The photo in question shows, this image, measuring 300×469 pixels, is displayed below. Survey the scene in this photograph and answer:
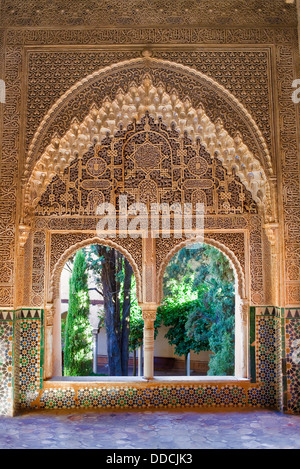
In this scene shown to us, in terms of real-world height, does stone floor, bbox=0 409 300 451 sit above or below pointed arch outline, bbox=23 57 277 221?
below

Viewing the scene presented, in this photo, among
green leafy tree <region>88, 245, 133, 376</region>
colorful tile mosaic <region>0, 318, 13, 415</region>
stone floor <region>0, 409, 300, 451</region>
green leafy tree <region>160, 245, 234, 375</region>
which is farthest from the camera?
green leafy tree <region>88, 245, 133, 376</region>

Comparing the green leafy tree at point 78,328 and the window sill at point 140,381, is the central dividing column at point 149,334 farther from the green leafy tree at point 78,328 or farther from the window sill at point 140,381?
the green leafy tree at point 78,328

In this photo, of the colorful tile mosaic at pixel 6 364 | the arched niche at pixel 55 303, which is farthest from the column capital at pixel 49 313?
the colorful tile mosaic at pixel 6 364

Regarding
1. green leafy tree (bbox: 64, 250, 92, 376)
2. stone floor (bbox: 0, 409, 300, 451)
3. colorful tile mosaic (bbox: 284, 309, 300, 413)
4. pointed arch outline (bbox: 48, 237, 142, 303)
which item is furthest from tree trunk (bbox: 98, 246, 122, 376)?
colorful tile mosaic (bbox: 284, 309, 300, 413)

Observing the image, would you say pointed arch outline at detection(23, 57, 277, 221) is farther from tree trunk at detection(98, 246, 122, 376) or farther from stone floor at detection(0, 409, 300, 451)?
→ tree trunk at detection(98, 246, 122, 376)

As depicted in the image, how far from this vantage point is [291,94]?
5426mm

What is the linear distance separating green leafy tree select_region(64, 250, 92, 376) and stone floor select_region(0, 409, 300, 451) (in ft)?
16.2

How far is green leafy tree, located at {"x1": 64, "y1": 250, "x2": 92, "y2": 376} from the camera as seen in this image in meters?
10.0

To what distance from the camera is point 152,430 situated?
14.8 feet

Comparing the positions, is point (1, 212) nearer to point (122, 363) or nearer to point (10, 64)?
point (10, 64)

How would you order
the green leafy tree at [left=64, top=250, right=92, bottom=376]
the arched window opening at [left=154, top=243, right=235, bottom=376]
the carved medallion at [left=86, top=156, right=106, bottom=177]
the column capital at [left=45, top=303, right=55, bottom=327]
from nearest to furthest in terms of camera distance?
the column capital at [left=45, top=303, right=55, bottom=327] < the carved medallion at [left=86, top=156, right=106, bottom=177] < the arched window opening at [left=154, top=243, right=235, bottom=376] < the green leafy tree at [left=64, top=250, right=92, bottom=376]

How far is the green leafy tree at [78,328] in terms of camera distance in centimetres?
1005

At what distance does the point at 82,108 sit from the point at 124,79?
26.4 inches

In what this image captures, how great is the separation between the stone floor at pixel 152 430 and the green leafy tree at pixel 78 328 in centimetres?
494
